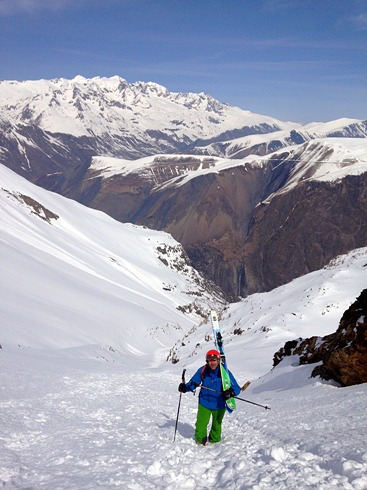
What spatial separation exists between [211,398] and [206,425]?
0.43m

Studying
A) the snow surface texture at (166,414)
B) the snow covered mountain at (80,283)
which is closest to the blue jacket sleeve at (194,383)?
the snow surface texture at (166,414)

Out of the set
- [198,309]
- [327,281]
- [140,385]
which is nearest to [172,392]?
[140,385]

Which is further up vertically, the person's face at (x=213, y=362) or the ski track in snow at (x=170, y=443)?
the person's face at (x=213, y=362)

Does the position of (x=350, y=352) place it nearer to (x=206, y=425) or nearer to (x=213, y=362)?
(x=213, y=362)

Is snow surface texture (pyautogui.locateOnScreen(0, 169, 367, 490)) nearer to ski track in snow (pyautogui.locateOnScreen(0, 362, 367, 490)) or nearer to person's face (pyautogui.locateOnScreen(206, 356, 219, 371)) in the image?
ski track in snow (pyautogui.locateOnScreen(0, 362, 367, 490))

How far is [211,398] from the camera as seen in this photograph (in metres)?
7.60

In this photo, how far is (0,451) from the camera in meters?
6.46

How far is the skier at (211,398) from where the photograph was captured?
24.3 ft

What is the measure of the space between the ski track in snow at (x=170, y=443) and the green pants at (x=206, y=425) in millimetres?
234

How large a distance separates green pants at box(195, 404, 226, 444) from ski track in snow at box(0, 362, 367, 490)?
234 millimetres

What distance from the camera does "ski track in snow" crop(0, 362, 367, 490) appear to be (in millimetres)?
5480

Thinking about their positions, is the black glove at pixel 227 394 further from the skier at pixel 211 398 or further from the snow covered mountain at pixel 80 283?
the snow covered mountain at pixel 80 283

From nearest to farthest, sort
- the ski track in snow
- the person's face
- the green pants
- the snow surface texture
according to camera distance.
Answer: the ski track in snow, the snow surface texture, the green pants, the person's face

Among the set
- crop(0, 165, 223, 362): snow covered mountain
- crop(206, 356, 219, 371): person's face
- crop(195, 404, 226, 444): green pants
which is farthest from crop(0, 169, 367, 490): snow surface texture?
crop(206, 356, 219, 371): person's face
